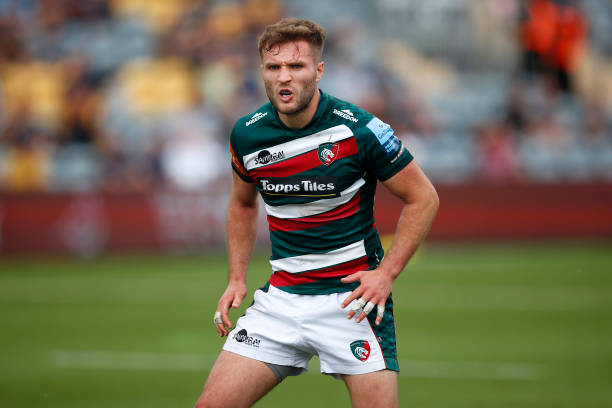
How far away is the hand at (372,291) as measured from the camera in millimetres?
4371

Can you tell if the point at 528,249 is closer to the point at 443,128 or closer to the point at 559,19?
the point at 443,128

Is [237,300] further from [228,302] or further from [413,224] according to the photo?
[413,224]

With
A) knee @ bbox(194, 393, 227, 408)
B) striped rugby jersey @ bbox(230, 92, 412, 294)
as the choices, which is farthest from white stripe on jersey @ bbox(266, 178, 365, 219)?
knee @ bbox(194, 393, 227, 408)

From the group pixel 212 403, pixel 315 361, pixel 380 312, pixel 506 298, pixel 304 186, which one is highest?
pixel 304 186

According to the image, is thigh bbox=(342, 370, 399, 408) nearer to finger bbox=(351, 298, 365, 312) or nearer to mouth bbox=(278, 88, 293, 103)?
finger bbox=(351, 298, 365, 312)

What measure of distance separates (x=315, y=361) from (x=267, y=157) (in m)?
4.88

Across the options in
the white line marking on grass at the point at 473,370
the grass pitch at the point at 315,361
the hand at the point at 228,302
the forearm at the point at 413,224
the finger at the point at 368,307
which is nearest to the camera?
the finger at the point at 368,307

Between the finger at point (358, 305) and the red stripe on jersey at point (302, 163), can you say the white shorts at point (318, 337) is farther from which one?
the red stripe on jersey at point (302, 163)

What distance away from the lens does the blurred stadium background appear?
8.66 m

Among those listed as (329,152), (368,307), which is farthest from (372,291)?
(329,152)

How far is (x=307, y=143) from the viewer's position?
15.1 ft

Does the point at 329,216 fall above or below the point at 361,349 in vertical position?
above

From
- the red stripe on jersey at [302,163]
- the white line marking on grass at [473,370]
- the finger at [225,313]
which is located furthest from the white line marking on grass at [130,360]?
the red stripe on jersey at [302,163]

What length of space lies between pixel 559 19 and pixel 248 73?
782 cm
